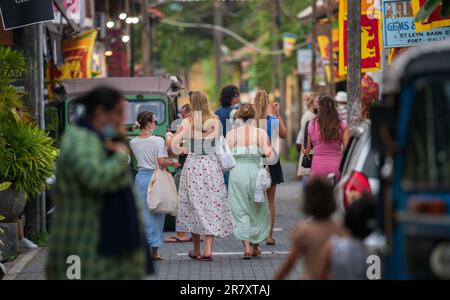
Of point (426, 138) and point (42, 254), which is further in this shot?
point (42, 254)

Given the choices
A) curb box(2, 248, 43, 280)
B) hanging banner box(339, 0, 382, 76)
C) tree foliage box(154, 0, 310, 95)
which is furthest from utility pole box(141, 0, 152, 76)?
curb box(2, 248, 43, 280)

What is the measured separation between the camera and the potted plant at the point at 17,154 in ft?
47.3

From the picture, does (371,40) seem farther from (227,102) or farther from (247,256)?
(247,256)

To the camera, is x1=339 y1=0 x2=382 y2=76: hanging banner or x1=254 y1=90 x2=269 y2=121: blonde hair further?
x1=339 y1=0 x2=382 y2=76: hanging banner

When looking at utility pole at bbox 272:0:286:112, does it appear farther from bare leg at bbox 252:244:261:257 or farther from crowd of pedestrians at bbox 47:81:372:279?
bare leg at bbox 252:244:261:257

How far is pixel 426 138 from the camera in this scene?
24.2 feet

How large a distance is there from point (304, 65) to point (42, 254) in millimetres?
23427

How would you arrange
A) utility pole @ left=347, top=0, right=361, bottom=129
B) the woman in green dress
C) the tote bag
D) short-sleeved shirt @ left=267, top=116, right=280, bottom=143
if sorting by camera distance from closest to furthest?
the tote bag, the woman in green dress, short-sleeved shirt @ left=267, top=116, right=280, bottom=143, utility pole @ left=347, top=0, right=361, bottom=129

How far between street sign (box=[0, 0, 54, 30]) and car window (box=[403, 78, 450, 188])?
8407 millimetres

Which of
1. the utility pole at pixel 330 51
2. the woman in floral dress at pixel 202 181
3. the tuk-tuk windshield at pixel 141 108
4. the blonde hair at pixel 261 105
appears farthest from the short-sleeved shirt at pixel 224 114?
the utility pole at pixel 330 51

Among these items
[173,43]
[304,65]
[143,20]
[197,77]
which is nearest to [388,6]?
[304,65]

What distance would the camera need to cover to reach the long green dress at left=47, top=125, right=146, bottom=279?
6.98 meters

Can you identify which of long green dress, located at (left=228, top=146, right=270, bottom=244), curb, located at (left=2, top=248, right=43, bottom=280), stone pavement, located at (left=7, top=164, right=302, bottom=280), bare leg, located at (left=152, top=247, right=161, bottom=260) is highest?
long green dress, located at (left=228, top=146, right=270, bottom=244)

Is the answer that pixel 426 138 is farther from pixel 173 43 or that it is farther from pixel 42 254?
pixel 173 43
